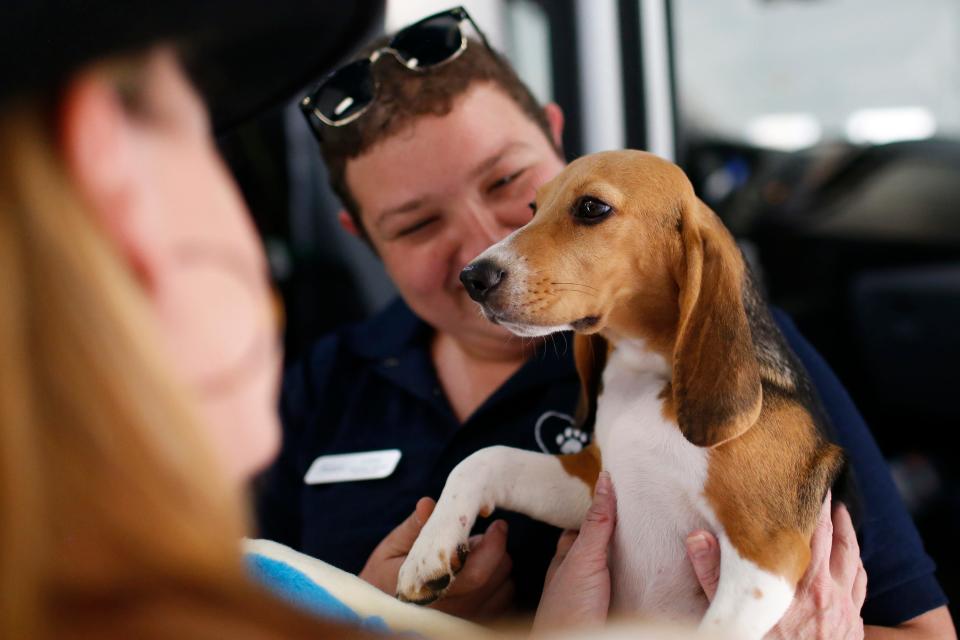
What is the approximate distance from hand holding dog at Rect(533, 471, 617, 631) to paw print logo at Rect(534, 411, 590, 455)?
0.07 m

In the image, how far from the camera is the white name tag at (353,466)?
1.12 m

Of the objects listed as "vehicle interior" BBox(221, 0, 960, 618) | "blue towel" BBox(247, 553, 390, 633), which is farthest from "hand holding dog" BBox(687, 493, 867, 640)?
"vehicle interior" BBox(221, 0, 960, 618)

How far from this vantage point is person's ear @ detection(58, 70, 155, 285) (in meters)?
0.64

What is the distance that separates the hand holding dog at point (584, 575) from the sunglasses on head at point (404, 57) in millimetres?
569

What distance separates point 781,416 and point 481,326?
403mm

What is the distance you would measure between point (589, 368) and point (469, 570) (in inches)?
11.2

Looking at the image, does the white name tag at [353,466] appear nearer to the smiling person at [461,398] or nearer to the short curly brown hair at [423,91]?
the smiling person at [461,398]

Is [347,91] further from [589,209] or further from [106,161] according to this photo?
[106,161]

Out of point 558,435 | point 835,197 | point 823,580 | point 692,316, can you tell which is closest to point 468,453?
point 558,435

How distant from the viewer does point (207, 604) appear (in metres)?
0.67

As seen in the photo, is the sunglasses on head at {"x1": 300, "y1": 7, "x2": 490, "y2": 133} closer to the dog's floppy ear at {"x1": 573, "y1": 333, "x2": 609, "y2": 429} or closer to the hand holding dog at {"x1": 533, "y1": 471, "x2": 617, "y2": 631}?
the dog's floppy ear at {"x1": 573, "y1": 333, "x2": 609, "y2": 429}

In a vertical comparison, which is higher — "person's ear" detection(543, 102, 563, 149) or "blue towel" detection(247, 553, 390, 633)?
"person's ear" detection(543, 102, 563, 149)

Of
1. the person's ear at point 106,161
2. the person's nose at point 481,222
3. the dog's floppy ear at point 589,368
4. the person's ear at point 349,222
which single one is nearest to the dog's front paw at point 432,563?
the dog's floppy ear at point 589,368

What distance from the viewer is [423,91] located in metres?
1.10
